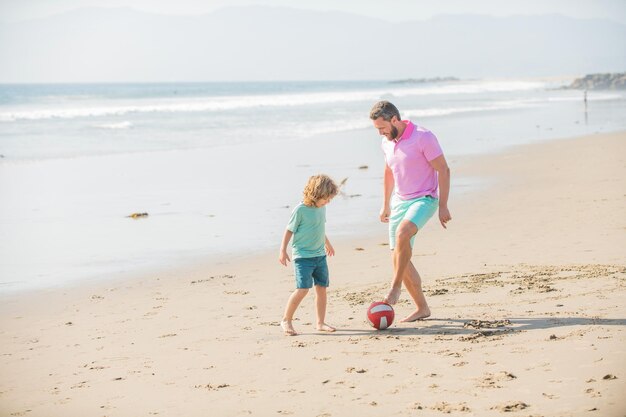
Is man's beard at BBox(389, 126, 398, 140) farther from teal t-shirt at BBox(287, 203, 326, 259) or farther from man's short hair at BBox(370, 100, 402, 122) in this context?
teal t-shirt at BBox(287, 203, 326, 259)

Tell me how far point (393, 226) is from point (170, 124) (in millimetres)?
28631

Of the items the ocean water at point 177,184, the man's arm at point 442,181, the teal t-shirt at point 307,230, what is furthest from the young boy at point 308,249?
the ocean water at point 177,184

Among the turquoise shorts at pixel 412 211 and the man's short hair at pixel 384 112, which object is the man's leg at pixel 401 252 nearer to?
the turquoise shorts at pixel 412 211

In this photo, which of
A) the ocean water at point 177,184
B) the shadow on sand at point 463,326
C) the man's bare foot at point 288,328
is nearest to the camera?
the shadow on sand at point 463,326

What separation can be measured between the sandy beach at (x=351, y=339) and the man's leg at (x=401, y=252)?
300 millimetres

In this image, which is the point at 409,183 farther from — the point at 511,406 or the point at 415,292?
the point at 511,406

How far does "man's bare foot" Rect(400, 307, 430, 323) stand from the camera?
652cm

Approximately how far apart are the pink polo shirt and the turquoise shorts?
51 mm

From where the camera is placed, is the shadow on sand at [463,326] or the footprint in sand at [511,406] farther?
the shadow on sand at [463,326]

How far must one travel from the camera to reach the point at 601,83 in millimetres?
73750

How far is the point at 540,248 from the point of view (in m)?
9.01

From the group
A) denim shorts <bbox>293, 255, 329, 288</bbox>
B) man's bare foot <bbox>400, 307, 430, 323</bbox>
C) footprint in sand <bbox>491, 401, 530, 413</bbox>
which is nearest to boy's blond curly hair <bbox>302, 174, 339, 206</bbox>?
denim shorts <bbox>293, 255, 329, 288</bbox>

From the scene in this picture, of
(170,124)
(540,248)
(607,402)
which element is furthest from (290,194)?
(170,124)

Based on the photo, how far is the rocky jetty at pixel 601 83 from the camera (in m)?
70.4
